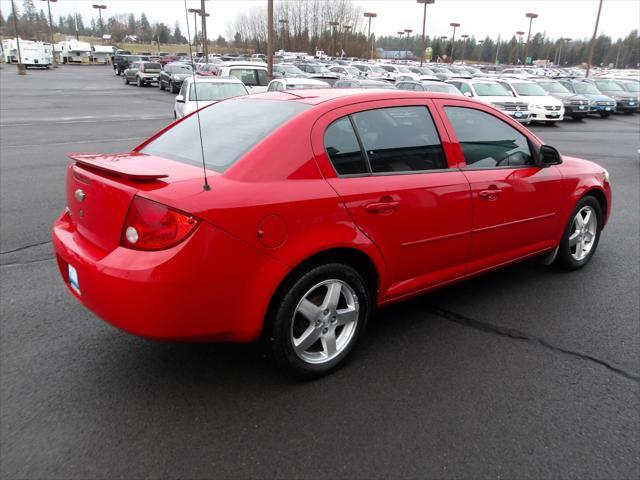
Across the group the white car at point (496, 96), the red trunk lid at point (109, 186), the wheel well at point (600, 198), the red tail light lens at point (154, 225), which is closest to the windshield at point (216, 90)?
the white car at point (496, 96)

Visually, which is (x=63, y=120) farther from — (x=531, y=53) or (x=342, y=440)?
(x=531, y=53)

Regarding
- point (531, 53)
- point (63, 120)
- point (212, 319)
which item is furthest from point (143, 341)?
point (531, 53)

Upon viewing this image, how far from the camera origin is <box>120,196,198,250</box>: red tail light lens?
2559mm

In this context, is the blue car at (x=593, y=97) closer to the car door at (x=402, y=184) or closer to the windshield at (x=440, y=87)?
the windshield at (x=440, y=87)

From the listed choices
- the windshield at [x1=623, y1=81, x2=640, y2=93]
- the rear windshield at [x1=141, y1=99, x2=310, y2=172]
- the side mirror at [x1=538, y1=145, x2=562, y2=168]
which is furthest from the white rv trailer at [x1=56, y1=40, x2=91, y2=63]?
the side mirror at [x1=538, y1=145, x2=562, y2=168]

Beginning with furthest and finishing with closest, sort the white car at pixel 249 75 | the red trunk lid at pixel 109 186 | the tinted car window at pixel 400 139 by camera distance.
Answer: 1. the white car at pixel 249 75
2. the tinted car window at pixel 400 139
3. the red trunk lid at pixel 109 186

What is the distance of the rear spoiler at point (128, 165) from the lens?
274 cm

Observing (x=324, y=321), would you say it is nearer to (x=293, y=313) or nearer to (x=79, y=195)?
(x=293, y=313)

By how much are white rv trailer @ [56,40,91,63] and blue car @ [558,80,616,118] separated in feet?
211

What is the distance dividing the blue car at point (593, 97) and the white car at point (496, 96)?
6.40 metres

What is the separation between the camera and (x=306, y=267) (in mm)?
2973

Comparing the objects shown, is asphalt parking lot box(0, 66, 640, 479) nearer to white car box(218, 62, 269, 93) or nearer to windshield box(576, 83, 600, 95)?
white car box(218, 62, 269, 93)

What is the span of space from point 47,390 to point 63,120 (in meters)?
16.2

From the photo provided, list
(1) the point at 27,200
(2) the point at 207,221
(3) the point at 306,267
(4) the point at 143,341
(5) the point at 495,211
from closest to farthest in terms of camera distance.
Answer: (2) the point at 207,221
(3) the point at 306,267
(4) the point at 143,341
(5) the point at 495,211
(1) the point at 27,200
